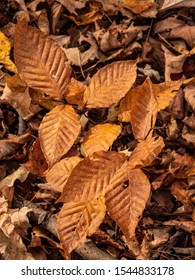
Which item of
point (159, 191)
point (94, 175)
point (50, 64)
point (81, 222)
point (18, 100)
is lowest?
point (159, 191)

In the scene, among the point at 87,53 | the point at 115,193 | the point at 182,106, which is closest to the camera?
the point at 115,193

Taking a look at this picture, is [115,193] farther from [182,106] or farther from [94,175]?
[182,106]

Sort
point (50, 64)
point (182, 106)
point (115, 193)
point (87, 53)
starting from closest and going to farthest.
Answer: point (115, 193) < point (50, 64) < point (182, 106) < point (87, 53)

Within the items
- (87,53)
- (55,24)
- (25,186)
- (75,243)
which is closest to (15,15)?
(55,24)

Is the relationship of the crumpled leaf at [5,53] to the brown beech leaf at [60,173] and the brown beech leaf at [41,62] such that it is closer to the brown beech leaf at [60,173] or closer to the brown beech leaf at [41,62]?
the brown beech leaf at [41,62]

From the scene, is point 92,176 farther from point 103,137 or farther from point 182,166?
point 182,166

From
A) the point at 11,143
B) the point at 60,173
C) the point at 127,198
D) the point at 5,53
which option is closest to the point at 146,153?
the point at 127,198

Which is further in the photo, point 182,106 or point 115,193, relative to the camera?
point 182,106

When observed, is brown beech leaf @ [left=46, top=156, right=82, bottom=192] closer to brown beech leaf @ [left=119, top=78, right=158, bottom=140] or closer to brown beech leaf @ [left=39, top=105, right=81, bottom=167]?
brown beech leaf @ [left=39, top=105, right=81, bottom=167]
